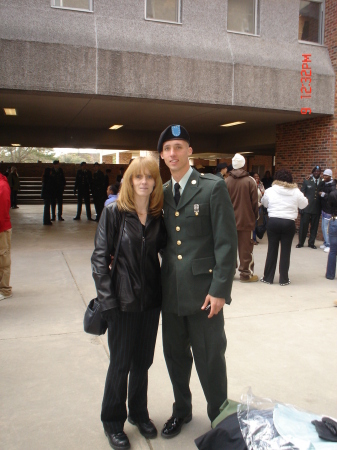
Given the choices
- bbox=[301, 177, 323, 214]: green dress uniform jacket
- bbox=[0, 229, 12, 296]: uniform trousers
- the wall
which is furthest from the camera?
bbox=[301, 177, 323, 214]: green dress uniform jacket

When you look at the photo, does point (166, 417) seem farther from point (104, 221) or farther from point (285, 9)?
point (285, 9)

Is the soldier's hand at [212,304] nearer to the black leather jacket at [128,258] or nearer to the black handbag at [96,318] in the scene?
the black leather jacket at [128,258]

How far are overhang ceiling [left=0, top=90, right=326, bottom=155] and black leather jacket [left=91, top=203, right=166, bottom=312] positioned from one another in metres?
7.22


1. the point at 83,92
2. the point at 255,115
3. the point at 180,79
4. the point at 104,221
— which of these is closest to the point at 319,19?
the point at 255,115

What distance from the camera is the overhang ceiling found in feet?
37.9

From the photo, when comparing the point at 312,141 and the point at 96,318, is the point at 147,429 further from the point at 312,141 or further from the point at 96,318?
the point at 312,141

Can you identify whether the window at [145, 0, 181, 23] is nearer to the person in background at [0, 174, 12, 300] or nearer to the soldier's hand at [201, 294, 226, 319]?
the person in background at [0, 174, 12, 300]

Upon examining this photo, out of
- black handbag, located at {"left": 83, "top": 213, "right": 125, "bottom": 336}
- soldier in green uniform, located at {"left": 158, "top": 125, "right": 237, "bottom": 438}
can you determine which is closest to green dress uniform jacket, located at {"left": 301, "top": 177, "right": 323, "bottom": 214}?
soldier in green uniform, located at {"left": 158, "top": 125, "right": 237, "bottom": 438}

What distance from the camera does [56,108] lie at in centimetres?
1287

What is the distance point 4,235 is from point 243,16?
845 cm

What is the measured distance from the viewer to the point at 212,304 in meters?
2.64

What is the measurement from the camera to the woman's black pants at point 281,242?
6934 millimetres

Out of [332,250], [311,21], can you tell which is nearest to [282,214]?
[332,250]

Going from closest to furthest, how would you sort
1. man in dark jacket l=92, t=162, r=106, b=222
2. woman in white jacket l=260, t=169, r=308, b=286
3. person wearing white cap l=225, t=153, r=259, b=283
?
1. woman in white jacket l=260, t=169, r=308, b=286
2. person wearing white cap l=225, t=153, r=259, b=283
3. man in dark jacket l=92, t=162, r=106, b=222
